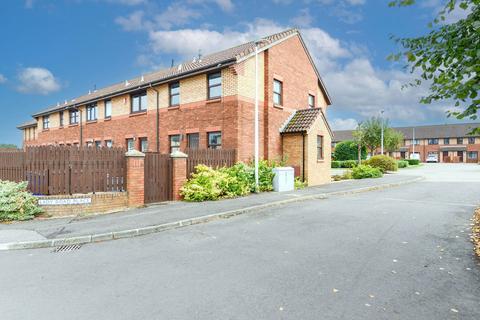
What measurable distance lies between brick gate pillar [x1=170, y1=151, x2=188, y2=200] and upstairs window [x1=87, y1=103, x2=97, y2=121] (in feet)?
52.7

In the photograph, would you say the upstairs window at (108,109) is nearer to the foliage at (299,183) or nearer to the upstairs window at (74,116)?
the upstairs window at (74,116)

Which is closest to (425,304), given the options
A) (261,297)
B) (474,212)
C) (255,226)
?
(261,297)

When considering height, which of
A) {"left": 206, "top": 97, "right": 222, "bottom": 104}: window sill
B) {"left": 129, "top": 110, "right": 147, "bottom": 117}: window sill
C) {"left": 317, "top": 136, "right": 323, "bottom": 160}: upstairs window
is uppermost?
{"left": 206, "top": 97, "right": 222, "bottom": 104}: window sill

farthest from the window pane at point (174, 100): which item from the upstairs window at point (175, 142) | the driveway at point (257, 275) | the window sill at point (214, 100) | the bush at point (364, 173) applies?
the bush at point (364, 173)

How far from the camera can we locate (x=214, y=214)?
939 centimetres

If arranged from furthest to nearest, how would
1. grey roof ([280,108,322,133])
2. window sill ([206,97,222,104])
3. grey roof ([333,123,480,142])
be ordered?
grey roof ([333,123,480,142]), grey roof ([280,108,322,133]), window sill ([206,97,222,104])

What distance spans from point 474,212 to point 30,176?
14327mm

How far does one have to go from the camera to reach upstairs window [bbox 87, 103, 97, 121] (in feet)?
82.4

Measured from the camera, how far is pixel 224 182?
12.9m

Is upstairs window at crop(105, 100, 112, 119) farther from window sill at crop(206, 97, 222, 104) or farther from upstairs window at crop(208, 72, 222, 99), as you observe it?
window sill at crop(206, 97, 222, 104)

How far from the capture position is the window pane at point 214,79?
53.4 ft

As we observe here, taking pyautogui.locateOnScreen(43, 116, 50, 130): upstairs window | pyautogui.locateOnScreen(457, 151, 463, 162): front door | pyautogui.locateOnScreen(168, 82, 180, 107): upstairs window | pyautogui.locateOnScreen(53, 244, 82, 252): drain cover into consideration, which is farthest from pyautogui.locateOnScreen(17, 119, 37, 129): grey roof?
pyautogui.locateOnScreen(457, 151, 463, 162): front door

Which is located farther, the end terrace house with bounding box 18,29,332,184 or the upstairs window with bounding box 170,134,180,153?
the upstairs window with bounding box 170,134,180,153

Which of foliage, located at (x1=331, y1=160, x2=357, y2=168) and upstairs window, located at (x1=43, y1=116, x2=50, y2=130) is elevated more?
upstairs window, located at (x1=43, y1=116, x2=50, y2=130)
